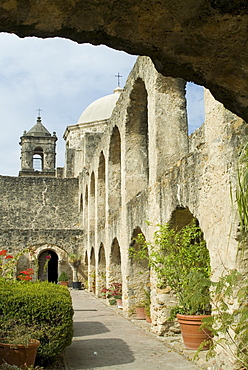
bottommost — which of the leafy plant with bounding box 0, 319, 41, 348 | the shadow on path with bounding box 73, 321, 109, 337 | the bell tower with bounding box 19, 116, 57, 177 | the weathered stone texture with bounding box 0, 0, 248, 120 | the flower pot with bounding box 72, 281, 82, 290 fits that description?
the flower pot with bounding box 72, 281, 82, 290

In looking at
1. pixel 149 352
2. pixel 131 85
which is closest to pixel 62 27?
pixel 149 352

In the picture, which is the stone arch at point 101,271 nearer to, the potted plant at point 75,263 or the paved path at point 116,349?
the potted plant at point 75,263

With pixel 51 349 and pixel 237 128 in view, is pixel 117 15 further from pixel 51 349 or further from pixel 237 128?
pixel 51 349

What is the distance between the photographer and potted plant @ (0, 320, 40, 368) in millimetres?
5211

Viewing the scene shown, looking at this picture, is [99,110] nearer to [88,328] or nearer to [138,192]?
[138,192]

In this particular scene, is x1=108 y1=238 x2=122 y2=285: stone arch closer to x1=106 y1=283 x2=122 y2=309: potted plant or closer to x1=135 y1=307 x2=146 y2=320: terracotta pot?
x1=106 y1=283 x2=122 y2=309: potted plant

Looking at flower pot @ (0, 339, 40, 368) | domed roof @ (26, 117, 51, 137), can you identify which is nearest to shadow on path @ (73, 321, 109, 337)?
flower pot @ (0, 339, 40, 368)

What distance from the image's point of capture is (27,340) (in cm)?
530

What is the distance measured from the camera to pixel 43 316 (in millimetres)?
5977

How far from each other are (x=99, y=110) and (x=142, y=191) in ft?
68.2

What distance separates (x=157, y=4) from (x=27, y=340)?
4255mm

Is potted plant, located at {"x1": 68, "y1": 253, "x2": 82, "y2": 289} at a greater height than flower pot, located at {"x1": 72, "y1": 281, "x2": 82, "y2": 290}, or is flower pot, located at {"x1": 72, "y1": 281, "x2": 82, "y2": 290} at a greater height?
potted plant, located at {"x1": 68, "y1": 253, "x2": 82, "y2": 289}

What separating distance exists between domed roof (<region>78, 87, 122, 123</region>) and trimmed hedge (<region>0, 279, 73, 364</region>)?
2388 cm

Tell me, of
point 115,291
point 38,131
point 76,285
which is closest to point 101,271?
point 115,291
